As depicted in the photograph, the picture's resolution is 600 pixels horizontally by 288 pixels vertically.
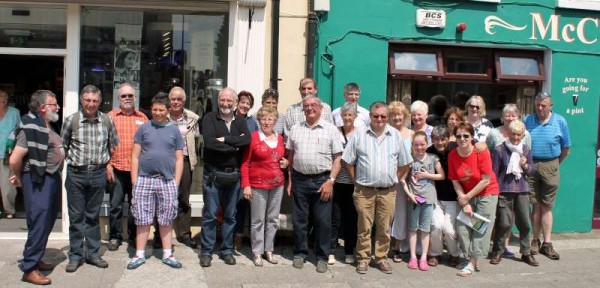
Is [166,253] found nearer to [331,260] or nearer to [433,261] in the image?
[331,260]

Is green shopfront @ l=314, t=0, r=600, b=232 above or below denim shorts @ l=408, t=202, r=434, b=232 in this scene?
above

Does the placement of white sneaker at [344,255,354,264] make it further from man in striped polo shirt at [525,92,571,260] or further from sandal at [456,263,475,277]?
man in striped polo shirt at [525,92,571,260]

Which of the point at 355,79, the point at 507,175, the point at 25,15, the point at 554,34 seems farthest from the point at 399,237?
the point at 25,15

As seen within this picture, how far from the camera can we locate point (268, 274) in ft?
19.9

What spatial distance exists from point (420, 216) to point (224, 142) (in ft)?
7.07

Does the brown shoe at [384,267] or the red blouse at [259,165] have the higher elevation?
the red blouse at [259,165]

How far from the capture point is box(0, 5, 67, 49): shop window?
23.8 ft

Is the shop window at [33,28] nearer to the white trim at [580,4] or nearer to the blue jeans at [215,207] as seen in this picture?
the blue jeans at [215,207]

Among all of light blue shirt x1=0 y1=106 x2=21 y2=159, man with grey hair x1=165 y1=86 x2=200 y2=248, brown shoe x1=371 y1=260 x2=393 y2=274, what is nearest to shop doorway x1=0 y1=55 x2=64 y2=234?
light blue shirt x1=0 y1=106 x2=21 y2=159

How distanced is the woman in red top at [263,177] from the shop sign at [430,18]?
2.50 m

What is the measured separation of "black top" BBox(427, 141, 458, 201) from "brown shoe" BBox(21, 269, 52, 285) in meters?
3.90

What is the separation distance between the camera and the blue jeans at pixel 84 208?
5832mm

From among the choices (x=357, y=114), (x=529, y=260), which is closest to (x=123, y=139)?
(x=357, y=114)

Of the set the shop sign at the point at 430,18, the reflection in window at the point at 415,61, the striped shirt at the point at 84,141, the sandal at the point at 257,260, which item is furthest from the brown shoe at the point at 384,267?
the shop sign at the point at 430,18
